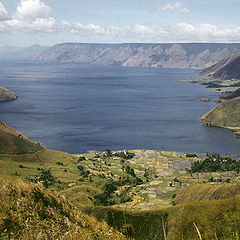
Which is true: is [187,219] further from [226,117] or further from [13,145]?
[226,117]

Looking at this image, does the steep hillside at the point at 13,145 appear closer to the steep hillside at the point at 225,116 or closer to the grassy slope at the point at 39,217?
the grassy slope at the point at 39,217

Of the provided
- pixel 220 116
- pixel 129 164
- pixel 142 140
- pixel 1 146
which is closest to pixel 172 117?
pixel 220 116

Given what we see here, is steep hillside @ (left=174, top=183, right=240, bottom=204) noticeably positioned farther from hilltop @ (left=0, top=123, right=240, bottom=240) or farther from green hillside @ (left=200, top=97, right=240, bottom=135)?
green hillside @ (left=200, top=97, right=240, bottom=135)

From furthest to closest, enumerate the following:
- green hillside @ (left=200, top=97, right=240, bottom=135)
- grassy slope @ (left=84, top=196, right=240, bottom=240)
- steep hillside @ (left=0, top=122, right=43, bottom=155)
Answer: green hillside @ (left=200, top=97, right=240, bottom=135), steep hillside @ (left=0, top=122, right=43, bottom=155), grassy slope @ (left=84, top=196, right=240, bottom=240)

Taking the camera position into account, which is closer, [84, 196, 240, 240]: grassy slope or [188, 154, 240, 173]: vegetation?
[84, 196, 240, 240]: grassy slope

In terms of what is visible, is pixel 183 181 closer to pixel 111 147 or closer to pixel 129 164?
pixel 129 164

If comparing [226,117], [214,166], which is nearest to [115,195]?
[214,166]

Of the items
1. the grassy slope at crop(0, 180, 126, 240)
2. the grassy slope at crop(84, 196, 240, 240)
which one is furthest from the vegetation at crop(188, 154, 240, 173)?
the grassy slope at crop(0, 180, 126, 240)

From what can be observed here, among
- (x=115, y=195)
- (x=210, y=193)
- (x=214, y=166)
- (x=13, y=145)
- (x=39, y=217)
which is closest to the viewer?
(x=39, y=217)
